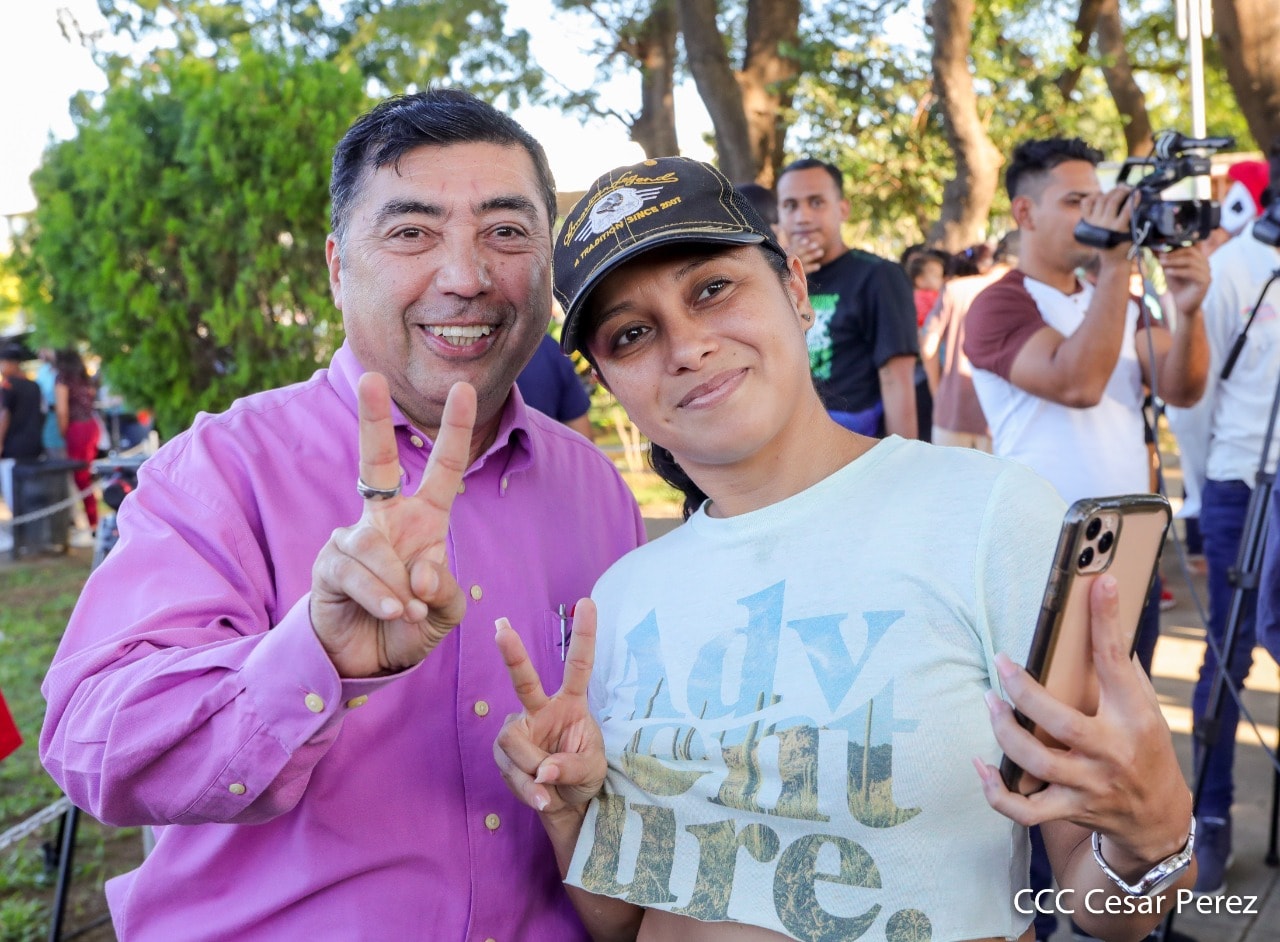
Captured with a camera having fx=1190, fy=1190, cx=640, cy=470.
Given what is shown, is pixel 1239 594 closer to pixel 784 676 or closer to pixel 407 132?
pixel 784 676

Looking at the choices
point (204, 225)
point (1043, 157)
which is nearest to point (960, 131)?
point (204, 225)

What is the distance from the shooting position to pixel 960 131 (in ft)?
40.3

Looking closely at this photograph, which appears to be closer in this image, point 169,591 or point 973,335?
point 169,591

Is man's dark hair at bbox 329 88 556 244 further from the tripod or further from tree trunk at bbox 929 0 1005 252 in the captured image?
tree trunk at bbox 929 0 1005 252

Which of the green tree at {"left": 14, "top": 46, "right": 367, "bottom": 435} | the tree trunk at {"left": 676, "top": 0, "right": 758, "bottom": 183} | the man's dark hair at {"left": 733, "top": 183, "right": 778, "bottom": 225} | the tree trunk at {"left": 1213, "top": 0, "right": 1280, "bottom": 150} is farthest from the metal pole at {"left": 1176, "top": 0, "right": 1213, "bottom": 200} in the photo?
the green tree at {"left": 14, "top": 46, "right": 367, "bottom": 435}

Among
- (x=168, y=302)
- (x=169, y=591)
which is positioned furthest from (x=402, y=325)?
(x=168, y=302)

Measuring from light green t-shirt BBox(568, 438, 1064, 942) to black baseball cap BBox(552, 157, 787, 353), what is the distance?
1.33ft

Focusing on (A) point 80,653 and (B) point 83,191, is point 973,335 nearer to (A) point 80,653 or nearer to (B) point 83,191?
(A) point 80,653

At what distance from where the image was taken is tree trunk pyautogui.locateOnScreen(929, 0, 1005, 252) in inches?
473

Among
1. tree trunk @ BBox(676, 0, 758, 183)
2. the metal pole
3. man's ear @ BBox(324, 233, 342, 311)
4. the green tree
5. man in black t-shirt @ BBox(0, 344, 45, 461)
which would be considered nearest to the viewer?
man's ear @ BBox(324, 233, 342, 311)

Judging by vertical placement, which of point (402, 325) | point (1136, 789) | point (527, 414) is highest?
point (402, 325)

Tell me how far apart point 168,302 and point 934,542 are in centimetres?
756

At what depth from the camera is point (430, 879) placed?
74.4 inches

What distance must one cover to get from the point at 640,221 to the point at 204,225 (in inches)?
269
